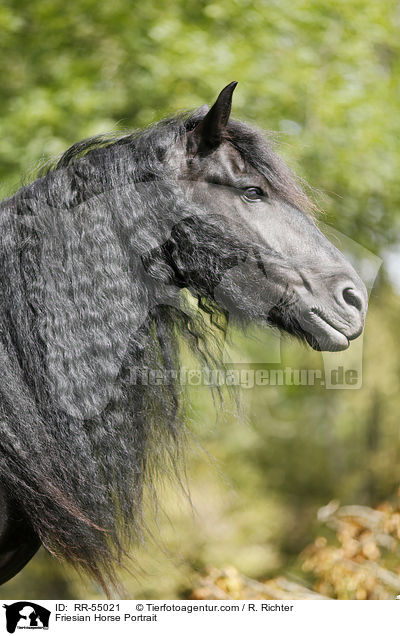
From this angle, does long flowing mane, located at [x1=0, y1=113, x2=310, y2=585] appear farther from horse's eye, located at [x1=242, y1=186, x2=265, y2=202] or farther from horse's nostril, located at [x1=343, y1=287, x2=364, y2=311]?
horse's nostril, located at [x1=343, y1=287, x2=364, y2=311]

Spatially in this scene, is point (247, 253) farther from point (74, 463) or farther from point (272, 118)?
point (272, 118)

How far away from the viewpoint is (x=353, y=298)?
807mm

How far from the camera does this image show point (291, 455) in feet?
10.8

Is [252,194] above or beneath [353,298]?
above

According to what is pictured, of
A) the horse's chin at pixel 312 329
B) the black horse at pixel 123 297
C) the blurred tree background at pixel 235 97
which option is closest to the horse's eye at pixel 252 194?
the black horse at pixel 123 297

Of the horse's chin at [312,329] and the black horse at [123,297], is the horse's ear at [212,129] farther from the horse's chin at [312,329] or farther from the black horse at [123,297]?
the horse's chin at [312,329]

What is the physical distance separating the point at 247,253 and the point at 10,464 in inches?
17.8

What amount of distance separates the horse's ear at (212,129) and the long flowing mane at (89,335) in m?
0.04

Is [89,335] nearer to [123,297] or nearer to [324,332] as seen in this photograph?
[123,297]

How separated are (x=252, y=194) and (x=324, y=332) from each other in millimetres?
239

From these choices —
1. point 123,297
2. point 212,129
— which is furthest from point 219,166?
point 123,297

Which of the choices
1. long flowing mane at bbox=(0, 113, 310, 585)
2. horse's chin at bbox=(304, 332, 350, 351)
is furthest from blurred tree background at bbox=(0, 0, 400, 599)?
long flowing mane at bbox=(0, 113, 310, 585)

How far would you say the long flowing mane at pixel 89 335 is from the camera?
76 centimetres

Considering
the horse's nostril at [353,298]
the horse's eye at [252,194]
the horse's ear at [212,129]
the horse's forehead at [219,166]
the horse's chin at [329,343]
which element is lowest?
the horse's chin at [329,343]
